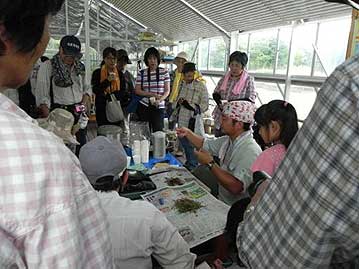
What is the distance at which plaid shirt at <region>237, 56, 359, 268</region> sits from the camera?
39 centimetres

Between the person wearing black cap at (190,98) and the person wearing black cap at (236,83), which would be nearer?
the person wearing black cap at (236,83)

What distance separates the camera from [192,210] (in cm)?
149

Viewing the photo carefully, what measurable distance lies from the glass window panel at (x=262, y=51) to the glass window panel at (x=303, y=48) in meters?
0.47

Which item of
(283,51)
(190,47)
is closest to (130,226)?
(283,51)

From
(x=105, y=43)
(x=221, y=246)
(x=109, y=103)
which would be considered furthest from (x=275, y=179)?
(x=105, y=43)

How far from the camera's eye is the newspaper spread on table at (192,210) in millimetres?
1333

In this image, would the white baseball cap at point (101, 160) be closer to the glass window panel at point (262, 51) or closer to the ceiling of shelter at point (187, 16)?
the ceiling of shelter at point (187, 16)

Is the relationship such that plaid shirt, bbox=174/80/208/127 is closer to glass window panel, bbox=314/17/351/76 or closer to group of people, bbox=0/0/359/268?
glass window panel, bbox=314/17/351/76

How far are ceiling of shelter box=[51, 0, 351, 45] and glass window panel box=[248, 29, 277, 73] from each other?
196 mm

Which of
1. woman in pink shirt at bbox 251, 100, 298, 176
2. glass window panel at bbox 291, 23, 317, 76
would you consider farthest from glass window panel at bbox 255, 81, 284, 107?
woman in pink shirt at bbox 251, 100, 298, 176

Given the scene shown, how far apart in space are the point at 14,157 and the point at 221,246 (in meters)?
1.25

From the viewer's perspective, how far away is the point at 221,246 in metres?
1.45

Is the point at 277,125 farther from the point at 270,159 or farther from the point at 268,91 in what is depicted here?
the point at 268,91

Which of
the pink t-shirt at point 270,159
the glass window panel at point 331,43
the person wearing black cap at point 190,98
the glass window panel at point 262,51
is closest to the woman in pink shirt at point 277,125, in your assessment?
the pink t-shirt at point 270,159
